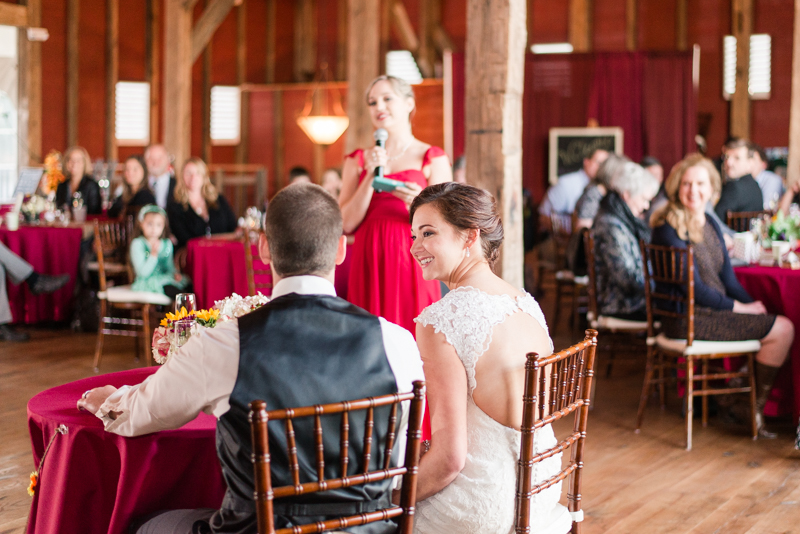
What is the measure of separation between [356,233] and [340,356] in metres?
2.23

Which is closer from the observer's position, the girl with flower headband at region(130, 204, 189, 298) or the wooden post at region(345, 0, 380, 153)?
the girl with flower headband at region(130, 204, 189, 298)

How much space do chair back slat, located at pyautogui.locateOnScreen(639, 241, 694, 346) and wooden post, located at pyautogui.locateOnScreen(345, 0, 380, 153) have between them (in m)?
3.37

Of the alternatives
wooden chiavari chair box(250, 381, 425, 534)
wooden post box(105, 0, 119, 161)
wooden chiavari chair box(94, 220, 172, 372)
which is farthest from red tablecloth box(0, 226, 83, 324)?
wooden chiavari chair box(250, 381, 425, 534)

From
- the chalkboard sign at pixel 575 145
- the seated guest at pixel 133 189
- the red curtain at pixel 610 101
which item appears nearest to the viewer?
the seated guest at pixel 133 189

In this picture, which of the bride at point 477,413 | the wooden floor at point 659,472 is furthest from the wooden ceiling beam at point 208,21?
the bride at point 477,413

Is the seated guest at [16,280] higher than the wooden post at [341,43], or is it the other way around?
the wooden post at [341,43]

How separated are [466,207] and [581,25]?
10.0m

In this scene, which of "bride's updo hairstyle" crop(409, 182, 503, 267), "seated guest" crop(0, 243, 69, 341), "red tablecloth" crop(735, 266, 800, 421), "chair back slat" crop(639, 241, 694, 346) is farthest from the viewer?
"seated guest" crop(0, 243, 69, 341)

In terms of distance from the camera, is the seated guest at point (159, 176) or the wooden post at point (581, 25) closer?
the seated guest at point (159, 176)

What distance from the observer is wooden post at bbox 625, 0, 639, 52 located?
11.0 meters

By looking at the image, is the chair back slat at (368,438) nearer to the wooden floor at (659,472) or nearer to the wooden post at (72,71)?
the wooden floor at (659,472)

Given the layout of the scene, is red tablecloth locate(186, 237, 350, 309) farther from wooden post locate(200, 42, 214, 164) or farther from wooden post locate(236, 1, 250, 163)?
wooden post locate(236, 1, 250, 163)

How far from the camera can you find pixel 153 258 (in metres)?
5.53

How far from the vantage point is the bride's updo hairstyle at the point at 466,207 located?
1956 mm
